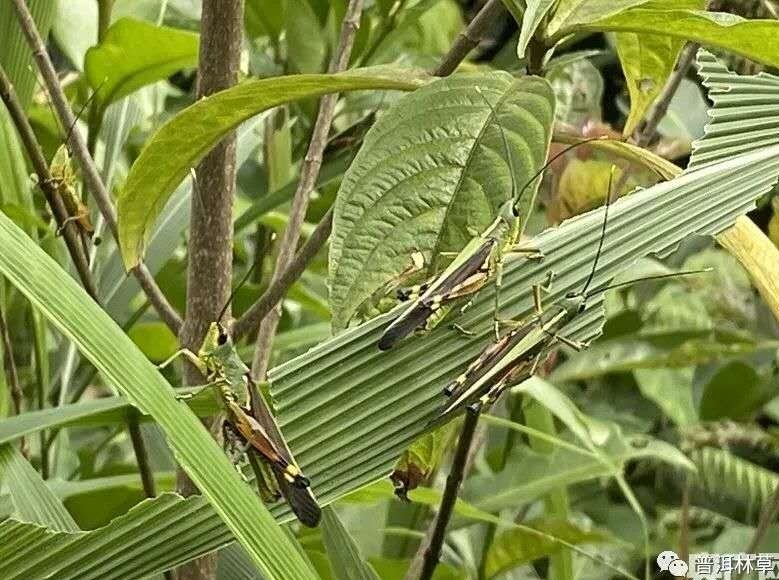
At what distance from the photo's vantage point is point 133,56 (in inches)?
22.4

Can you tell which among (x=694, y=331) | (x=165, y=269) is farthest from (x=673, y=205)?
(x=694, y=331)

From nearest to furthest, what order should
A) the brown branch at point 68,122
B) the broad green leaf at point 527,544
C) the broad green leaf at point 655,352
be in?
1. the brown branch at point 68,122
2. the broad green leaf at point 527,544
3. the broad green leaf at point 655,352

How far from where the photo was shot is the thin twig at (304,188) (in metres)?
0.49

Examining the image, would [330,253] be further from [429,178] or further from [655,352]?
[655,352]

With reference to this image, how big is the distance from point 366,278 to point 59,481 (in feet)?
1.04

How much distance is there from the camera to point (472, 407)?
288 millimetres

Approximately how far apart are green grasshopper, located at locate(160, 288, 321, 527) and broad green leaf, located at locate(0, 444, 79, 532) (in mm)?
103

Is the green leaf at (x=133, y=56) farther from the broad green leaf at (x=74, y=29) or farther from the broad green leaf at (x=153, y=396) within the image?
the broad green leaf at (x=153, y=396)

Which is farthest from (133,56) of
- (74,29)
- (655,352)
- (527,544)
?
(655,352)

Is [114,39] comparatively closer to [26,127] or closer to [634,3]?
[26,127]

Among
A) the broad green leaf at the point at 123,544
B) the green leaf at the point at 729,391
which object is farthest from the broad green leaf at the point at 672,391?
the broad green leaf at the point at 123,544

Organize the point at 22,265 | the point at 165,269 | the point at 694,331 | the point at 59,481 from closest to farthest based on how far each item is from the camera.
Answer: the point at 22,265 → the point at 59,481 → the point at 165,269 → the point at 694,331

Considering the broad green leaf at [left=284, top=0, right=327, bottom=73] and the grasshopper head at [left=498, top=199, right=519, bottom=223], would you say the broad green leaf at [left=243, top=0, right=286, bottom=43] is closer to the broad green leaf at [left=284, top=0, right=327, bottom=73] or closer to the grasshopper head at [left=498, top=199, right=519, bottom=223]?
the broad green leaf at [left=284, top=0, right=327, bottom=73]

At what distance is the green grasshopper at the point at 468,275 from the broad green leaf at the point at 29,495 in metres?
0.20
